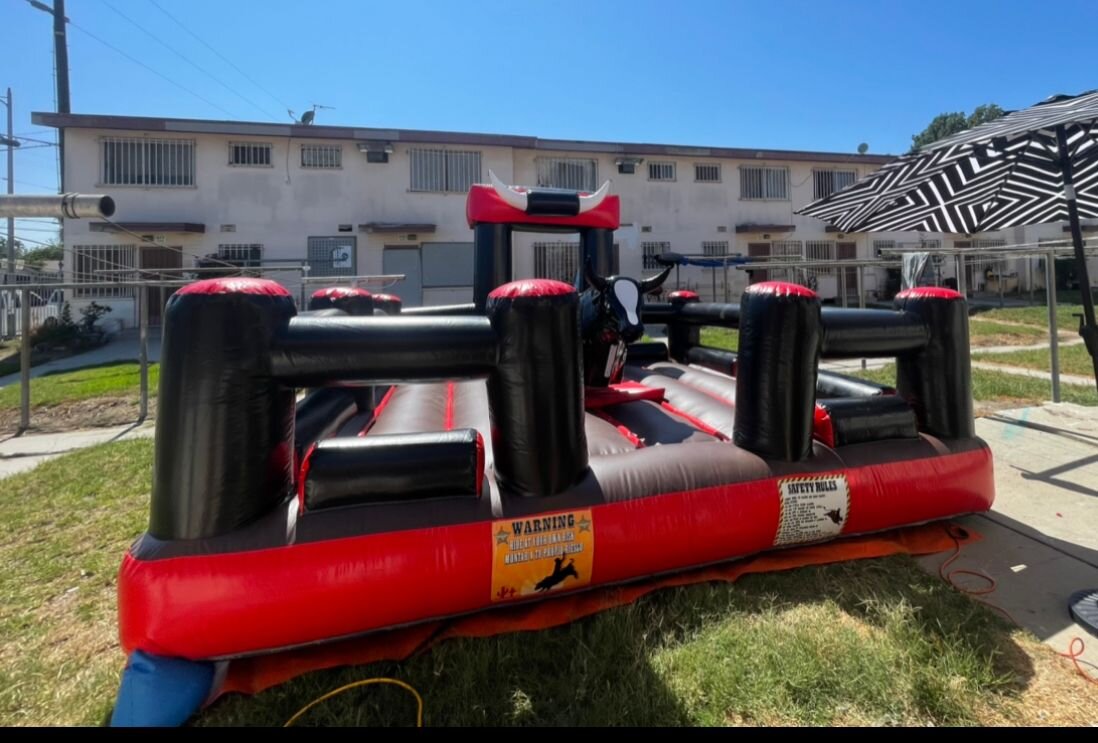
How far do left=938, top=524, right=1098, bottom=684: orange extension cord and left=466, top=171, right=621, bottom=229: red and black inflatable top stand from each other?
154 inches

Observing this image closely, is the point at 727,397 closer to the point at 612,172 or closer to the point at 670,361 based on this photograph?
the point at 670,361

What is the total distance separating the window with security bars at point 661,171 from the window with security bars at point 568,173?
2.02 metres

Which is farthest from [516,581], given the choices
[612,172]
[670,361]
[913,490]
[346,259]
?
[612,172]

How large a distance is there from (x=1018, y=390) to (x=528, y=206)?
584 cm

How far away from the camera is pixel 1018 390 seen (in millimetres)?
6258

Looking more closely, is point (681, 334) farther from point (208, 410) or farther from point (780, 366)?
point (208, 410)

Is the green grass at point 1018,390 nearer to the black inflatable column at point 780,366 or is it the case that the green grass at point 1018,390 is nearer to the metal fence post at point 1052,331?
the metal fence post at point 1052,331

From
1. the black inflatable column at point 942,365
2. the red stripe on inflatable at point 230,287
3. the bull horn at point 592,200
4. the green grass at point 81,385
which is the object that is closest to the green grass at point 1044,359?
the black inflatable column at point 942,365

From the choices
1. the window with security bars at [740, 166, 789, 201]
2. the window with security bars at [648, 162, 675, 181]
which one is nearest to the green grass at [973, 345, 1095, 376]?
the window with security bars at [740, 166, 789, 201]

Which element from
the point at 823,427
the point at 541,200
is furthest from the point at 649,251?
the point at 823,427

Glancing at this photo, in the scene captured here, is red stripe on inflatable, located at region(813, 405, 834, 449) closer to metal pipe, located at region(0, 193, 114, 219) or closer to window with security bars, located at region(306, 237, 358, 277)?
metal pipe, located at region(0, 193, 114, 219)

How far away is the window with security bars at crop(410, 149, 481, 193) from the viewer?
1766cm

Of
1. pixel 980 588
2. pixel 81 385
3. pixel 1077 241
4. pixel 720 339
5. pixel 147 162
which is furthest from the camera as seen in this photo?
pixel 147 162

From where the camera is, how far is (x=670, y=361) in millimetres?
5789
